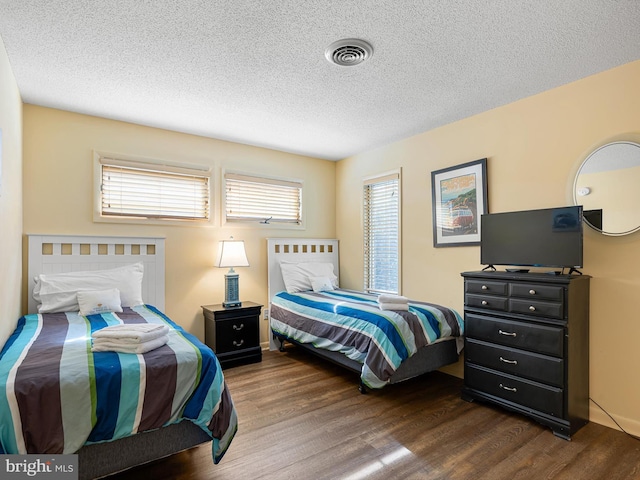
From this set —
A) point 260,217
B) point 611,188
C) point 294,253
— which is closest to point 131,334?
point 260,217

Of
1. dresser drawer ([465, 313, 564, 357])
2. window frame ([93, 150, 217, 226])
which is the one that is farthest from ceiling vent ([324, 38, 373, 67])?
window frame ([93, 150, 217, 226])

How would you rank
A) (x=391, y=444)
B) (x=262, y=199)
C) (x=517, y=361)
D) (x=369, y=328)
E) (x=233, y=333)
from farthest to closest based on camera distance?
(x=262, y=199)
(x=233, y=333)
(x=369, y=328)
(x=517, y=361)
(x=391, y=444)

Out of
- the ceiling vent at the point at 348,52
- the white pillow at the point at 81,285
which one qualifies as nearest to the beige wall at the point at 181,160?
the white pillow at the point at 81,285

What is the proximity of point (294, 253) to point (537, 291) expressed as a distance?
2.83 meters

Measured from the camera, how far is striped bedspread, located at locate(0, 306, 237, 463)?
150 cm

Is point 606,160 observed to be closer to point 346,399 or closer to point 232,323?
point 346,399

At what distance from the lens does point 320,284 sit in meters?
4.37

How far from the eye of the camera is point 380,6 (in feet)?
6.10

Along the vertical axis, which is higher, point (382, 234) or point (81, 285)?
point (382, 234)

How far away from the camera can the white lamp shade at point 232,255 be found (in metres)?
3.90

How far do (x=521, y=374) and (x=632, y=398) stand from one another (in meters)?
0.68

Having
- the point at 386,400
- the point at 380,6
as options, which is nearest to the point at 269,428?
the point at 386,400

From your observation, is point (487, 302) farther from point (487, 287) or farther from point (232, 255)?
point (232, 255)

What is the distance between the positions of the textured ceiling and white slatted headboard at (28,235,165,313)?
1199mm
